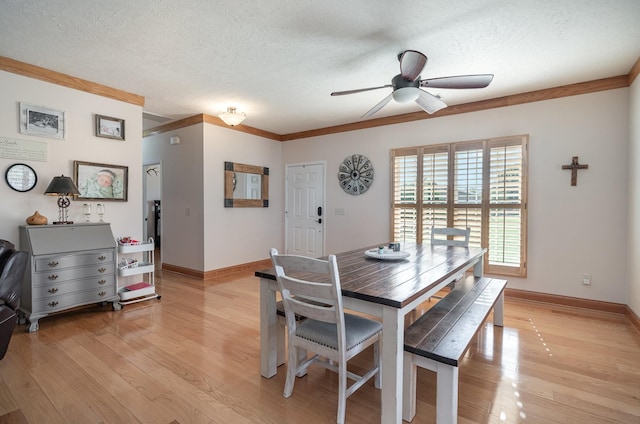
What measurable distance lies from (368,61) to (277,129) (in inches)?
114

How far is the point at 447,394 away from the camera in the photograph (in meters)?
1.43

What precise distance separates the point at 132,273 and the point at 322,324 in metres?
2.79

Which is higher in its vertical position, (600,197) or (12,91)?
(12,91)

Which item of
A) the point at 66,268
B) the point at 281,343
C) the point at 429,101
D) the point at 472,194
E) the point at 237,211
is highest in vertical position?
the point at 429,101

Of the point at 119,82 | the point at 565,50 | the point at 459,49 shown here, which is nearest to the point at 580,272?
the point at 565,50

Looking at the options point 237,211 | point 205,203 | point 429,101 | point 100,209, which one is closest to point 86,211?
point 100,209

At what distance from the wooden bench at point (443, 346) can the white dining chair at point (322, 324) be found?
0.25 meters

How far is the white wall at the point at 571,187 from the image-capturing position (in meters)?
3.21

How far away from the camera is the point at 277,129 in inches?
216

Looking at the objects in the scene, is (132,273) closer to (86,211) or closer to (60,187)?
(86,211)

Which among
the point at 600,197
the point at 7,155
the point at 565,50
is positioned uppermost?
the point at 565,50

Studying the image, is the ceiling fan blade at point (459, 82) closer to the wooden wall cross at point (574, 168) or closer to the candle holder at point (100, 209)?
the wooden wall cross at point (574, 168)

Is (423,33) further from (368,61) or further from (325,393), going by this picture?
(325,393)

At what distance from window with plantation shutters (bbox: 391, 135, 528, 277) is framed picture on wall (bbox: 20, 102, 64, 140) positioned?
4089mm
